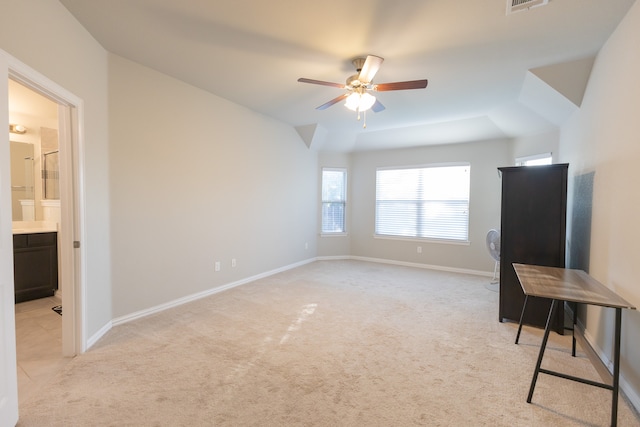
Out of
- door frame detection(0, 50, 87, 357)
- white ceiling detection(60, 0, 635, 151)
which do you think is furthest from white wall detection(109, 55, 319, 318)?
door frame detection(0, 50, 87, 357)

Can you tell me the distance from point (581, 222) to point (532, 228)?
509mm

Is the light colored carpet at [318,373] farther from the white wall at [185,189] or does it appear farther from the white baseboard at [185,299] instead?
the white wall at [185,189]

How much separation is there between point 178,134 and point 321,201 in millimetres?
3410

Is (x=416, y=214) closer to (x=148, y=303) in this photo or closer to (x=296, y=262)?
(x=296, y=262)

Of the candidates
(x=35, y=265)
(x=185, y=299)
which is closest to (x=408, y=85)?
(x=185, y=299)

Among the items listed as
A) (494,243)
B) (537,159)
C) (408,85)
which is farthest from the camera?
(537,159)

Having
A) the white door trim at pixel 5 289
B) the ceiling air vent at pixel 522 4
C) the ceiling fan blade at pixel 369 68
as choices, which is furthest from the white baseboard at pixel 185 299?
the ceiling air vent at pixel 522 4

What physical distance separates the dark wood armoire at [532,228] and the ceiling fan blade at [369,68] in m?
1.66

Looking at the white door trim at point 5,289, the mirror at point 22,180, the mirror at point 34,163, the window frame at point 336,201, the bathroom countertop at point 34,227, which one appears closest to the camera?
the white door trim at point 5,289

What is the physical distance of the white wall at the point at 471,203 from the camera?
5.21 m

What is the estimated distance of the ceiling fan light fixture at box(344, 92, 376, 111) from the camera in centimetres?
293

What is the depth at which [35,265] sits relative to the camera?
12.0 ft

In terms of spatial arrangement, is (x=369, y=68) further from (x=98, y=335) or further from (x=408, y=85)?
(x=98, y=335)

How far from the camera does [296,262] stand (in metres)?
5.73
